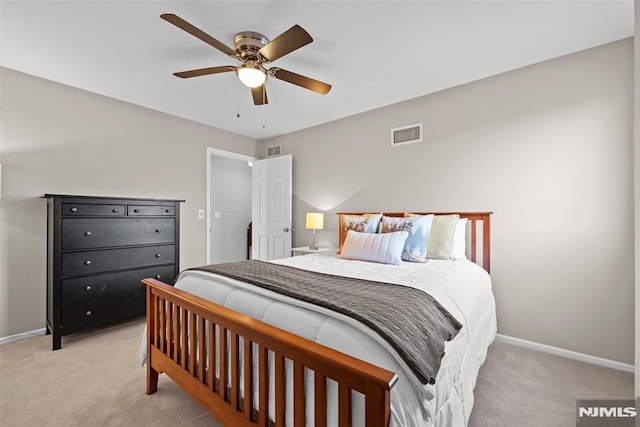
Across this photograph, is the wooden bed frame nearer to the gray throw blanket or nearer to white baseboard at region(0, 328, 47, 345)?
the gray throw blanket

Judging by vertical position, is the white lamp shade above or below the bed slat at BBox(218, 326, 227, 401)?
above

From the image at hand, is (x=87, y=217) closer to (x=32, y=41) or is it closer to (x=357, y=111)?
(x=32, y=41)

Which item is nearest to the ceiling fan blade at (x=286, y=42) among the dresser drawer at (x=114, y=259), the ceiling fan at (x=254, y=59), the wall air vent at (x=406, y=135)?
the ceiling fan at (x=254, y=59)

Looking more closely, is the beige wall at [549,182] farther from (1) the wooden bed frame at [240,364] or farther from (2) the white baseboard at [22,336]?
(2) the white baseboard at [22,336]

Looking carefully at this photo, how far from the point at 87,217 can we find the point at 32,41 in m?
1.44

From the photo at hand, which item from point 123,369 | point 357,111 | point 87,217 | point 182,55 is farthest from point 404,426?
point 357,111

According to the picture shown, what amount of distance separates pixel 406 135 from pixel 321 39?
154 cm

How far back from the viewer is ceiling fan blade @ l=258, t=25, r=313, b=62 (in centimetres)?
159

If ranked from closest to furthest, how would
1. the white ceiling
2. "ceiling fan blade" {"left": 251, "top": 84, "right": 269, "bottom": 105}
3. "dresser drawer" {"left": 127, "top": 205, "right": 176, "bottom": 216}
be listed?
1. the white ceiling
2. "ceiling fan blade" {"left": 251, "top": 84, "right": 269, "bottom": 105}
3. "dresser drawer" {"left": 127, "top": 205, "right": 176, "bottom": 216}

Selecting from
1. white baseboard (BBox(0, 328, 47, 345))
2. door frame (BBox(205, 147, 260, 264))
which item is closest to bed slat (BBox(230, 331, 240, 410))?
white baseboard (BBox(0, 328, 47, 345))

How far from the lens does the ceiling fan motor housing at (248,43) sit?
6.58ft

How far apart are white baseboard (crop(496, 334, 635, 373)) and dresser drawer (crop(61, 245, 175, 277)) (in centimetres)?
355

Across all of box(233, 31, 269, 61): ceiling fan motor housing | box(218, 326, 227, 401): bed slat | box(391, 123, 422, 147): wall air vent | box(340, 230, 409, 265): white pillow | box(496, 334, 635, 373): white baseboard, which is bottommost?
box(496, 334, 635, 373): white baseboard

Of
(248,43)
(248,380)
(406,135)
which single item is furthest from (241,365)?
(406,135)
